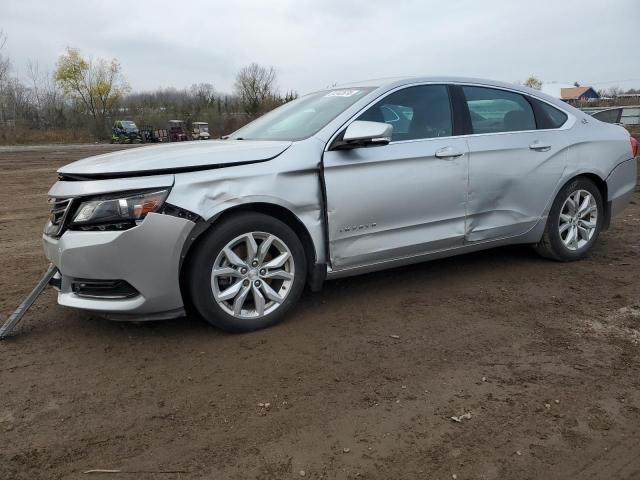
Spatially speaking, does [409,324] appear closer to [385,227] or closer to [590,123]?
[385,227]

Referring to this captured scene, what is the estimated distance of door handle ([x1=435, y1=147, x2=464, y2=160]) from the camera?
4012 mm

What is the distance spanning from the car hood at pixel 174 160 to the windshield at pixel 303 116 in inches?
11.8

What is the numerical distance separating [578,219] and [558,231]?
30 cm

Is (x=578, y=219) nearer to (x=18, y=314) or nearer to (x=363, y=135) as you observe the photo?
(x=363, y=135)

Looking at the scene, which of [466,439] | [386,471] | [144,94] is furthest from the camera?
[144,94]

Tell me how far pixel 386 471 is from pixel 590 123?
13.6 ft

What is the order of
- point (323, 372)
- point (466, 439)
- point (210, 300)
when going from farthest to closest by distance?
point (210, 300) → point (323, 372) → point (466, 439)

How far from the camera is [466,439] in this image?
2.38 metres

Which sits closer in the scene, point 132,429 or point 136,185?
point 132,429

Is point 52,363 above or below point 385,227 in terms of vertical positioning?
below

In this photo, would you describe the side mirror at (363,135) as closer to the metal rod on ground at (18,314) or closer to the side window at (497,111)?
the side window at (497,111)

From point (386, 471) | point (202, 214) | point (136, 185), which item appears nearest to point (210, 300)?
point (202, 214)

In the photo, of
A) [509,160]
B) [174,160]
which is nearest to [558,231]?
[509,160]

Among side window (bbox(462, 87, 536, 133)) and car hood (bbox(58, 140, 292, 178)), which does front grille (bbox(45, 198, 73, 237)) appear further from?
side window (bbox(462, 87, 536, 133))
